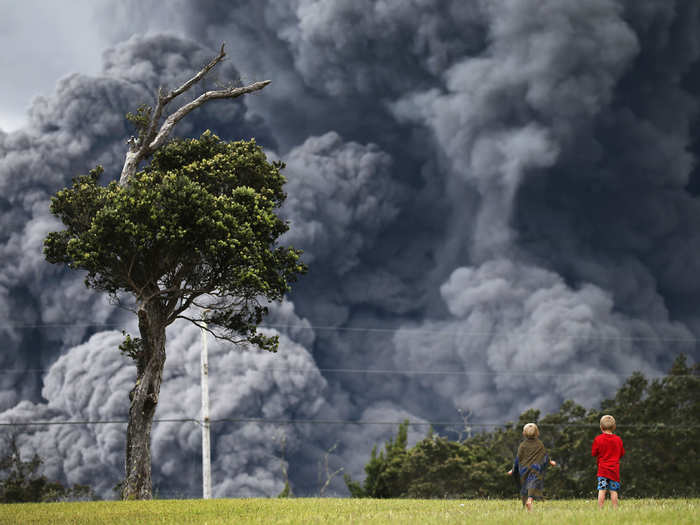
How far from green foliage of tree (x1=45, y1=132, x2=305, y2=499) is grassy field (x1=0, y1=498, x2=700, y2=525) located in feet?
18.5

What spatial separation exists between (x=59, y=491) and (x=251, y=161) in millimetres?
28888

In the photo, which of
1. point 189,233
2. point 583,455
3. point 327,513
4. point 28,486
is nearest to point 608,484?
point 327,513

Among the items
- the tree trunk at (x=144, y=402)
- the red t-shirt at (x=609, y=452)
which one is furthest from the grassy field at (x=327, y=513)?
the tree trunk at (x=144, y=402)

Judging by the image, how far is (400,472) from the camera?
45.8m

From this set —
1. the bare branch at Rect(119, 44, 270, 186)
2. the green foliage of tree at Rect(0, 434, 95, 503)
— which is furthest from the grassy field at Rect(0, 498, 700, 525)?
the green foliage of tree at Rect(0, 434, 95, 503)

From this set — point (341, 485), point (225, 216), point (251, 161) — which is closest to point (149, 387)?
point (225, 216)

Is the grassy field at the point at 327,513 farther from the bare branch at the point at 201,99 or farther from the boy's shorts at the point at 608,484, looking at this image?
the bare branch at the point at 201,99

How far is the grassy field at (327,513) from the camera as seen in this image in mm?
10672

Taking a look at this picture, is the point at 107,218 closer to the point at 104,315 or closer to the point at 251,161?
the point at 251,161

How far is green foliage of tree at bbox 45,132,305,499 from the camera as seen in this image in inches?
841

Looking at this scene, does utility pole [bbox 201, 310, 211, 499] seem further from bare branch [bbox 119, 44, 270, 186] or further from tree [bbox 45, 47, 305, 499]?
bare branch [bbox 119, 44, 270, 186]

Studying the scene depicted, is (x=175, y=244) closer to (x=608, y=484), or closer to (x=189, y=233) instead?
(x=189, y=233)

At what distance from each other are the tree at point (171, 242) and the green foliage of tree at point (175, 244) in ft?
0.13

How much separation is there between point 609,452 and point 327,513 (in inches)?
228
